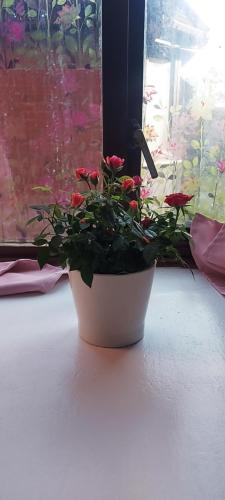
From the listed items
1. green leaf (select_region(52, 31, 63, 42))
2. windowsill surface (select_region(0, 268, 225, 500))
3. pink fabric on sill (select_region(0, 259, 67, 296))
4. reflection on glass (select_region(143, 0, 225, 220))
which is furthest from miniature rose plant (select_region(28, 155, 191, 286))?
green leaf (select_region(52, 31, 63, 42))

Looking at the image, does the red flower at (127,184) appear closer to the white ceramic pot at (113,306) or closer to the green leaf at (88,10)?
the white ceramic pot at (113,306)

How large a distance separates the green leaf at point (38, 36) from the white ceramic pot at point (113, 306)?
0.67 m

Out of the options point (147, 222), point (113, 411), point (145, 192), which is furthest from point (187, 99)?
point (113, 411)

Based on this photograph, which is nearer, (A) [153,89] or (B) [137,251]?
(B) [137,251]

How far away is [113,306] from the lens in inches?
24.5

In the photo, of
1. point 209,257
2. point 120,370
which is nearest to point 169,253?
point 120,370

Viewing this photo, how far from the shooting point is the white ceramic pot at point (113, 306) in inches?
24.0

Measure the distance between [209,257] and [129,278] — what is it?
1.35 ft

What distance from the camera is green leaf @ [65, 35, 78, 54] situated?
975 millimetres

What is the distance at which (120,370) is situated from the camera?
23.6 inches

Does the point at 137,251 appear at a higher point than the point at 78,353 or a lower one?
higher

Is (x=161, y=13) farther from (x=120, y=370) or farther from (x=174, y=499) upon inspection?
(x=174, y=499)

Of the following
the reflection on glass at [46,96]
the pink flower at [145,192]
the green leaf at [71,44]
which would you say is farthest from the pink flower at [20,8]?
the pink flower at [145,192]

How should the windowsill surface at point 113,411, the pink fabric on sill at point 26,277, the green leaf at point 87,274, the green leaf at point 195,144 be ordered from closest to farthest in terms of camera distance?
the windowsill surface at point 113,411, the green leaf at point 87,274, the pink fabric on sill at point 26,277, the green leaf at point 195,144
